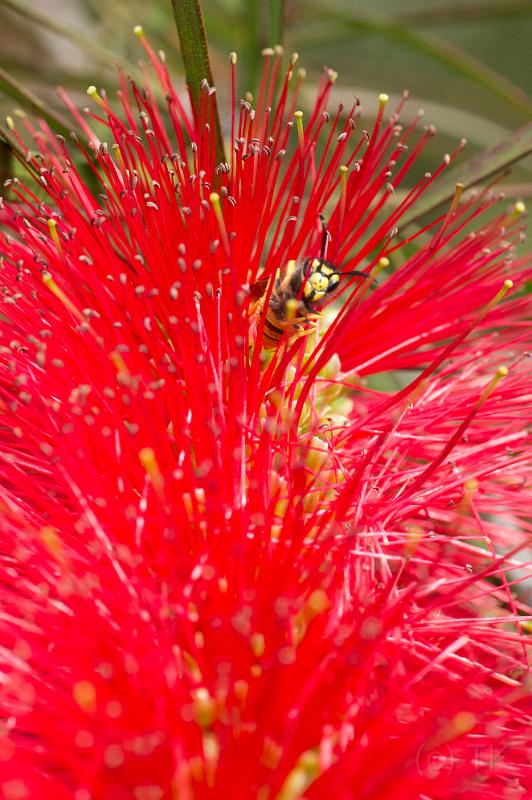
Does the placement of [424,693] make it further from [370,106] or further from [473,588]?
[370,106]

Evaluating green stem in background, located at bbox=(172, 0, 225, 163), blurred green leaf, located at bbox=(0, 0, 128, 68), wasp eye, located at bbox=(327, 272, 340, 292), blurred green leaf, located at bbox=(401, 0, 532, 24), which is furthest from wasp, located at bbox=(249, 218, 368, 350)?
blurred green leaf, located at bbox=(401, 0, 532, 24)

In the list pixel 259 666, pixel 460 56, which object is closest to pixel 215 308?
pixel 259 666

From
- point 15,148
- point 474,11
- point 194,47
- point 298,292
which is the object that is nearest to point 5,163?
point 15,148

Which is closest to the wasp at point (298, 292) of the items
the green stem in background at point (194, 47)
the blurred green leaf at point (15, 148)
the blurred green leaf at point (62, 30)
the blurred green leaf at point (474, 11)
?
the green stem in background at point (194, 47)

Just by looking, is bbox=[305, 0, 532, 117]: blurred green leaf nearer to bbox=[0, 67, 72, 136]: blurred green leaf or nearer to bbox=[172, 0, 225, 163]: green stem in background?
bbox=[172, 0, 225, 163]: green stem in background

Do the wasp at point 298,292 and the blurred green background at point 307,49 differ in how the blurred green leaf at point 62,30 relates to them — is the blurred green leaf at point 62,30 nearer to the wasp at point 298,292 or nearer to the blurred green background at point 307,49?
the blurred green background at point 307,49

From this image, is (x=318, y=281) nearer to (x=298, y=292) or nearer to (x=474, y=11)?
(x=298, y=292)
